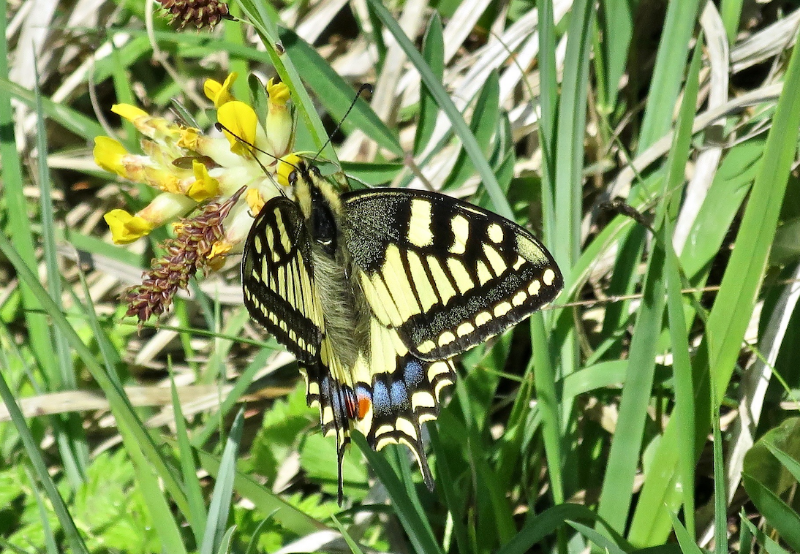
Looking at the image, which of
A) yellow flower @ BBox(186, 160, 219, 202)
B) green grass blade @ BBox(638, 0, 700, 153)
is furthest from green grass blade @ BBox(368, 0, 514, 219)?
green grass blade @ BBox(638, 0, 700, 153)

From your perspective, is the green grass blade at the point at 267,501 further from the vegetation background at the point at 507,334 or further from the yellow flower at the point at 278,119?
the yellow flower at the point at 278,119

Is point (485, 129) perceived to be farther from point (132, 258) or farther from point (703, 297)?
point (132, 258)

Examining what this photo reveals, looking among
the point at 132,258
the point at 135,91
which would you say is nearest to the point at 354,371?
the point at 132,258

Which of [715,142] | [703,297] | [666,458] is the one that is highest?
[715,142]

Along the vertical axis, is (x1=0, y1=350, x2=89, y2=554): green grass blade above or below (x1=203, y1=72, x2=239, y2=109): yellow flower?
below

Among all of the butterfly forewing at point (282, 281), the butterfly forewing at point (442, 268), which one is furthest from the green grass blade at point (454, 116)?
the butterfly forewing at point (282, 281)

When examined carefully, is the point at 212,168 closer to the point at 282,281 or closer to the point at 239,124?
the point at 239,124

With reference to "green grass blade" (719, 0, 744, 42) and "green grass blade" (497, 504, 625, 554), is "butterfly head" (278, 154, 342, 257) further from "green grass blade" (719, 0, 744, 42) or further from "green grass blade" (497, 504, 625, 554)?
"green grass blade" (719, 0, 744, 42)
